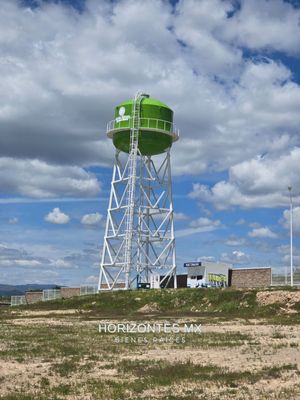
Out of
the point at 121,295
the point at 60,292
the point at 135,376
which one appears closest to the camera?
the point at 135,376

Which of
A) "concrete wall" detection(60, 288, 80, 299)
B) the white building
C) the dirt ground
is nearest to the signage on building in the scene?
the white building

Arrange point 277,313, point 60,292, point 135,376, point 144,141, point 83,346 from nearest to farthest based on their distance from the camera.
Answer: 1. point 135,376
2. point 83,346
3. point 277,313
4. point 144,141
5. point 60,292

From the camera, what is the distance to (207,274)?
7144 centimetres

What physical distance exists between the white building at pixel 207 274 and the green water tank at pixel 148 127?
1508 centimetres

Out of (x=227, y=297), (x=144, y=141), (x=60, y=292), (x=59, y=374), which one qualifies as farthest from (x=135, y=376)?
(x=60, y=292)

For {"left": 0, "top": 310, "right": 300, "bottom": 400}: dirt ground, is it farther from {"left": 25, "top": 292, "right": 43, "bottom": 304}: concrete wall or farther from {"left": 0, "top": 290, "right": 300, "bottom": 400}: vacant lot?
{"left": 25, "top": 292, "right": 43, "bottom": 304}: concrete wall

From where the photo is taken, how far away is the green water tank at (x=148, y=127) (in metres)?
70.3

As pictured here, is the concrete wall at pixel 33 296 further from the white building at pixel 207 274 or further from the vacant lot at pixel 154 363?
the vacant lot at pixel 154 363

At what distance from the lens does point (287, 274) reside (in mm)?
63906

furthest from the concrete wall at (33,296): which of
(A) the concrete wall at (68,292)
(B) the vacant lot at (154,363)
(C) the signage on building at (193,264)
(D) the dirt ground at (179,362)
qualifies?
(D) the dirt ground at (179,362)

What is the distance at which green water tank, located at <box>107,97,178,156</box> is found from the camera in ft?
231

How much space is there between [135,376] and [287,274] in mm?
49265

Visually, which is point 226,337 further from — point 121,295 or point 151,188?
point 151,188

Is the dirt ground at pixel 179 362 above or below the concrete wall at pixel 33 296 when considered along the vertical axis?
below
